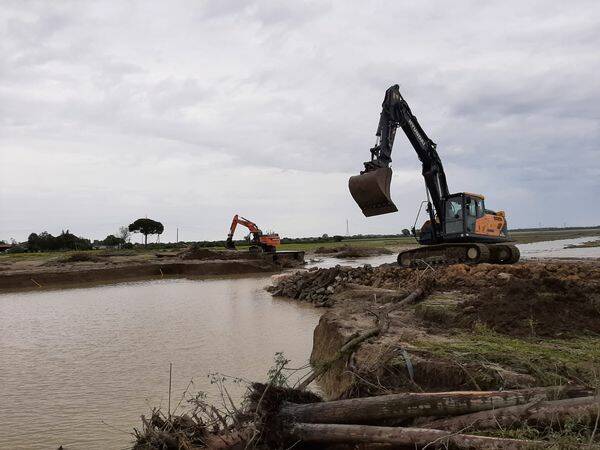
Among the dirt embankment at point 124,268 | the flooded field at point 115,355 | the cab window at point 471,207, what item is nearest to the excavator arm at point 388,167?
the cab window at point 471,207

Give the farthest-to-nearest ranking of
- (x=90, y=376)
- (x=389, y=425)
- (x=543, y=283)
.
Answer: (x=543, y=283) < (x=90, y=376) < (x=389, y=425)

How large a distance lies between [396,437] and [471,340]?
2.85 metres

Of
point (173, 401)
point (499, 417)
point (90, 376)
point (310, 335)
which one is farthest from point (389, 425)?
point (310, 335)

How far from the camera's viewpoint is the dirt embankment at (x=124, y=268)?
85.8 feet

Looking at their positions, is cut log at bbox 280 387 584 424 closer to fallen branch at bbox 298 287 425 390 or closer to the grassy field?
fallen branch at bbox 298 287 425 390

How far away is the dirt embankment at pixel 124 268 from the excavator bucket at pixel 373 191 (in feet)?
60.3

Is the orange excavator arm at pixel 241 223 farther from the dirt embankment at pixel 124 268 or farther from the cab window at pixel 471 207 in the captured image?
the cab window at pixel 471 207

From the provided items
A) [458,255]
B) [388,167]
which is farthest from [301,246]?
[388,167]

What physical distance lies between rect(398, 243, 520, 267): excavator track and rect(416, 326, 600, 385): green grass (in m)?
10.4

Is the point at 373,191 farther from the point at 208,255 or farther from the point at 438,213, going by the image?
the point at 208,255

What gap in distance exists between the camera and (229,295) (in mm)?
20078

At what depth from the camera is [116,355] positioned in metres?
9.28

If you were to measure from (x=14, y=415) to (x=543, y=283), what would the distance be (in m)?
8.09

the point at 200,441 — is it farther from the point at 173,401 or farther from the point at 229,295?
the point at 229,295
